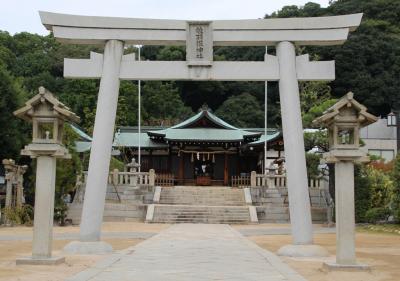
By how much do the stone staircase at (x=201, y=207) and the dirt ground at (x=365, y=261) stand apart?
9.89 m

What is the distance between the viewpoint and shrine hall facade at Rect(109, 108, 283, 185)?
40531mm

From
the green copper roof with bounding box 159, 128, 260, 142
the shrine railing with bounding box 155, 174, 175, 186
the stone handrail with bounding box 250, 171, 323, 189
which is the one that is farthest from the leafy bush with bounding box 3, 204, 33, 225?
the green copper roof with bounding box 159, 128, 260, 142

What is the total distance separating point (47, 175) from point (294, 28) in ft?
23.9

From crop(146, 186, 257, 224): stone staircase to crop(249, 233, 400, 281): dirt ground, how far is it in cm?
989

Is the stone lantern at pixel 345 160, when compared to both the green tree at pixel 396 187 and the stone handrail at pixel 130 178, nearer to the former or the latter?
the green tree at pixel 396 187

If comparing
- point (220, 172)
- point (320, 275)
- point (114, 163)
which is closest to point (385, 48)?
point (220, 172)

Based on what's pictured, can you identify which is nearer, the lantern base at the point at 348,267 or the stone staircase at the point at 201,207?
the lantern base at the point at 348,267

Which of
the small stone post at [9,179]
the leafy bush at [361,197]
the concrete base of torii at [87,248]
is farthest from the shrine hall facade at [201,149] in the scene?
the concrete base of torii at [87,248]

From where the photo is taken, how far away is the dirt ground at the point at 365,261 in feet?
31.0

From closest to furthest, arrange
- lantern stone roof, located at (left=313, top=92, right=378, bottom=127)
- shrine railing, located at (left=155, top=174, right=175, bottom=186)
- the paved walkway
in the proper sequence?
the paved walkway < lantern stone roof, located at (left=313, top=92, right=378, bottom=127) < shrine railing, located at (left=155, top=174, right=175, bottom=186)

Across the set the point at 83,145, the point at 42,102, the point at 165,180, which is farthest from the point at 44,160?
the point at 83,145

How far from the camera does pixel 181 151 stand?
4131 cm

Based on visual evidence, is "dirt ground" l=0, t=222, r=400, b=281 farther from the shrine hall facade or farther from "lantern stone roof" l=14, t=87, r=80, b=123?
the shrine hall facade

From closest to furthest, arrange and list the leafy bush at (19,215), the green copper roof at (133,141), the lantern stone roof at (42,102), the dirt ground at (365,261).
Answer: the dirt ground at (365,261) → the lantern stone roof at (42,102) → the leafy bush at (19,215) → the green copper roof at (133,141)
